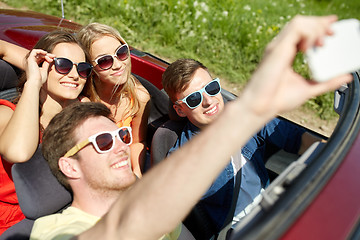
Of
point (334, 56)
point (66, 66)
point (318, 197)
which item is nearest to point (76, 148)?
point (66, 66)

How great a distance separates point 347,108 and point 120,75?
1.61 m

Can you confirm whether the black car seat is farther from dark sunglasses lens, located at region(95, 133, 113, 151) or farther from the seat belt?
the seat belt

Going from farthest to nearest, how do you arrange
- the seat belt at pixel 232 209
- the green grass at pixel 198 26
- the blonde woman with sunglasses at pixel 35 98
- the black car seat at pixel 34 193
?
the green grass at pixel 198 26
the seat belt at pixel 232 209
the blonde woman with sunglasses at pixel 35 98
the black car seat at pixel 34 193

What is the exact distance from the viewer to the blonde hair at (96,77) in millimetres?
2332

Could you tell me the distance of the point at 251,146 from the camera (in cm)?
205

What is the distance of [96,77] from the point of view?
246 cm

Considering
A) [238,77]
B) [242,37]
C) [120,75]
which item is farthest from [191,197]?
[242,37]

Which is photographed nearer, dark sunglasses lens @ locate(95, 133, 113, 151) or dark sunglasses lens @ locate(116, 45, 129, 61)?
dark sunglasses lens @ locate(95, 133, 113, 151)

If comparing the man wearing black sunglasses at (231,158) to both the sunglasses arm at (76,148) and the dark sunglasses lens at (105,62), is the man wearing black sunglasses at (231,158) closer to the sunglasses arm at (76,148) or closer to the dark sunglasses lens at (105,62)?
the dark sunglasses lens at (105,62)

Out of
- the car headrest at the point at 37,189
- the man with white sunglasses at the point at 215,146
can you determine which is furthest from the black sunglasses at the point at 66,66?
the man with white sunglasses at the point at 215,146

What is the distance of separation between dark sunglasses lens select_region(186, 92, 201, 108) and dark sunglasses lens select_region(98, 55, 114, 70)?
0.72m

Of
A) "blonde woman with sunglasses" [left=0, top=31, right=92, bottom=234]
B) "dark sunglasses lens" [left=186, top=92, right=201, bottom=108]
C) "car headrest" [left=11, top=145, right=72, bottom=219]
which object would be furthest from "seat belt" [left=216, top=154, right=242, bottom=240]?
"blonde woman with sunglasses" [left=0, top=31, right=92, bottom=234]

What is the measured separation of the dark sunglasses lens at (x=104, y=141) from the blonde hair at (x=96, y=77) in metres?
0.92

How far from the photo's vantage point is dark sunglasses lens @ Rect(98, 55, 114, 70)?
2.30m
